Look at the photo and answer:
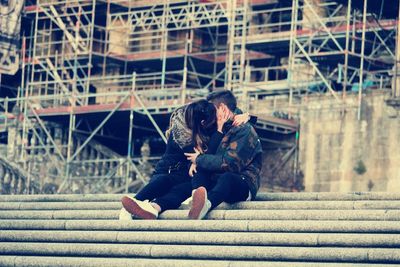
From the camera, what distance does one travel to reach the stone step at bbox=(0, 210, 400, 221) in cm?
2422

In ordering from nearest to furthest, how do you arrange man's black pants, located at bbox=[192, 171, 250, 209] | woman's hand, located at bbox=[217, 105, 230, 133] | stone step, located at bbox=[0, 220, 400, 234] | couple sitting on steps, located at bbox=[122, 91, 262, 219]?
stone step, located at bbox=[0, 220, 400, 234] → man's black pants, located at bbox=[192, 171, 250, 209] → couple sitting on steps, located at bbox=[122, 91, 262, 219] → woman's hand, located at bbox=[217, 105, 230, 133]

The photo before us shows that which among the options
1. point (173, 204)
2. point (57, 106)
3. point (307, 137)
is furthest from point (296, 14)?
point (173, 204)

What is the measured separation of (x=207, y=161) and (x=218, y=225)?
1.09 meters

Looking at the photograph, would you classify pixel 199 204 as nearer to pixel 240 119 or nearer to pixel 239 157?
pixel 239 157

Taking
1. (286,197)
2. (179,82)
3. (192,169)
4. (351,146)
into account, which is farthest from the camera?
(179,82)

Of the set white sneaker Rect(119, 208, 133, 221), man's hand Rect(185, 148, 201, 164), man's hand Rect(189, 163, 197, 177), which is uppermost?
man's hand Rect(185, 148, 201, 164)

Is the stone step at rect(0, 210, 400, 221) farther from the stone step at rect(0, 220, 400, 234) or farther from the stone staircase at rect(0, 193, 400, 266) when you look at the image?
the stone step at rect(0, 220, 400, 234)

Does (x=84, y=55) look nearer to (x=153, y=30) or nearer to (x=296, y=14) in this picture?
(x=153, y=30)

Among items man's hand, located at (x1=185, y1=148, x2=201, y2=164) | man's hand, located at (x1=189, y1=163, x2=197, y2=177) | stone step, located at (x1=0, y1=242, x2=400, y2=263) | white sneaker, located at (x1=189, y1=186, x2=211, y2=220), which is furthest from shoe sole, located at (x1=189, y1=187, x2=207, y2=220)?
man's hand, located at (x1=189, y1=163, x2=197, y2=177)

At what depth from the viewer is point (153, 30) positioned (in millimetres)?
55000

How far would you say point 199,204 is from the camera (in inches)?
979

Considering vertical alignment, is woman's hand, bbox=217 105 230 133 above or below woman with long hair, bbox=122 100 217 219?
above

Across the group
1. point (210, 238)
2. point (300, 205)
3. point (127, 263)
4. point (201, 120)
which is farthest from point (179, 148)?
point (127, 263)

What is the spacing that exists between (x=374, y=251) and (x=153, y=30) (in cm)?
3260
